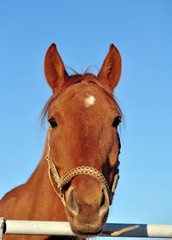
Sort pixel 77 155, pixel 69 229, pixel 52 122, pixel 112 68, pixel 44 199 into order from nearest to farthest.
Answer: pixel 69 229
pixel 77 155
pixel 52 122
pixel 44 199
pixel 112 68

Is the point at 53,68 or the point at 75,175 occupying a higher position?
the point at 53,68

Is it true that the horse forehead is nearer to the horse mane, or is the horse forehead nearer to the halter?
the horse mane

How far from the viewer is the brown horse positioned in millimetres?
3689

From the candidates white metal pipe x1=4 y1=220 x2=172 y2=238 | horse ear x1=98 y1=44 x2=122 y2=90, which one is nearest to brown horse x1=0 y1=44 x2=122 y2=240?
horse ear x1=98 y1=44 x2=122 y2=90

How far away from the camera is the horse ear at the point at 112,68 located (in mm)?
5516

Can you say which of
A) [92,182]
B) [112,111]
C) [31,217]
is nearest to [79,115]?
[112,111]

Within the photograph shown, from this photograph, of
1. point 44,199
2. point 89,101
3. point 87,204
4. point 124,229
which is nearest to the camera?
point 87,204

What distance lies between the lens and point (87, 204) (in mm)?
3584

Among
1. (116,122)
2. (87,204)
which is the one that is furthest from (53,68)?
(87,204)

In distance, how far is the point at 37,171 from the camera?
5.39 m

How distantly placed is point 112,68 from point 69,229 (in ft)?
8.27

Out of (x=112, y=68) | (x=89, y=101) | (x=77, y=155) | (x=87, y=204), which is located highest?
(x=112, y=68)

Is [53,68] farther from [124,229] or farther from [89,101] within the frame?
[124,229]

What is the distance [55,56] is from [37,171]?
1486 millimetres
